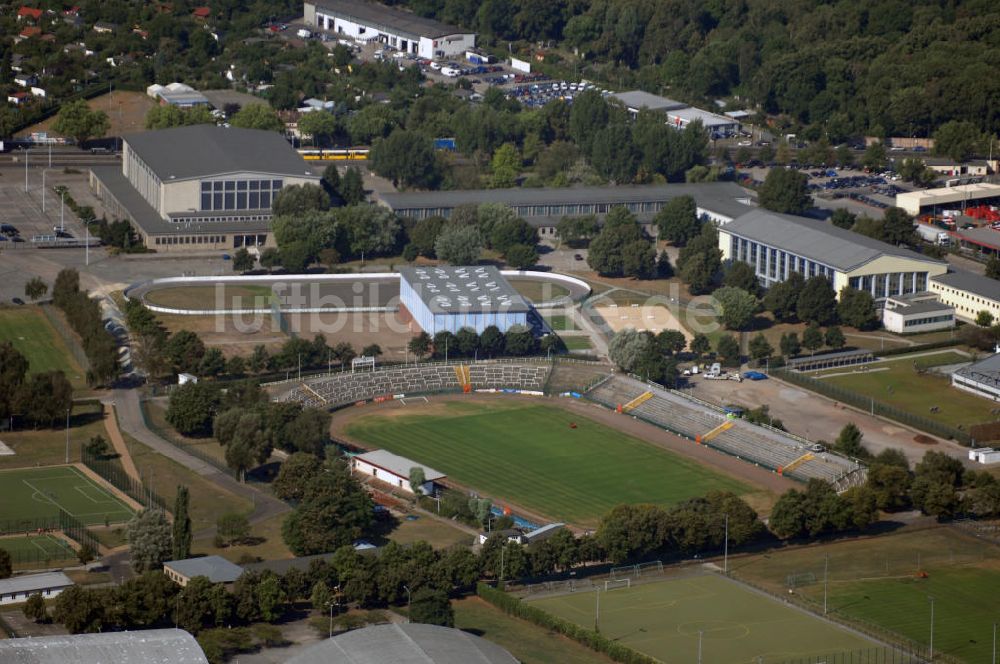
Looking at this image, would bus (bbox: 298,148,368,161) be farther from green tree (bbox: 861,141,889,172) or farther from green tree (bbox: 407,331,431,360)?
green tree (bbox: 407,331,431,360)

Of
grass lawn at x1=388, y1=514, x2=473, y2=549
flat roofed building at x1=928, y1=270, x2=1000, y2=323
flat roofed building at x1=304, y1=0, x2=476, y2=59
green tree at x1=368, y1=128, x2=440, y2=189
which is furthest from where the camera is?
flat roofed building at x1=304, y1=0, x2=476, y2=59

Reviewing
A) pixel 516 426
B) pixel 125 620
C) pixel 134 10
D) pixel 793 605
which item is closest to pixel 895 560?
pixel 793 605

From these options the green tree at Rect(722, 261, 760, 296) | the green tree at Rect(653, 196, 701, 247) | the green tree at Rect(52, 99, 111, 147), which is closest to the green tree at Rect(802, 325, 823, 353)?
the green tree at Rect(722, 261, 760, 296)

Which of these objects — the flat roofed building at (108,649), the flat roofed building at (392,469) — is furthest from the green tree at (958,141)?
the flat roofed building at (108,649)

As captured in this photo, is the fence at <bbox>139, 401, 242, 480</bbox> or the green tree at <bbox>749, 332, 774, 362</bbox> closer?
the fence at <bbox>139, 401, 242, 480</bbox>

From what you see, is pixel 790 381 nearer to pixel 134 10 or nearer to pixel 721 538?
pixel 721 538
